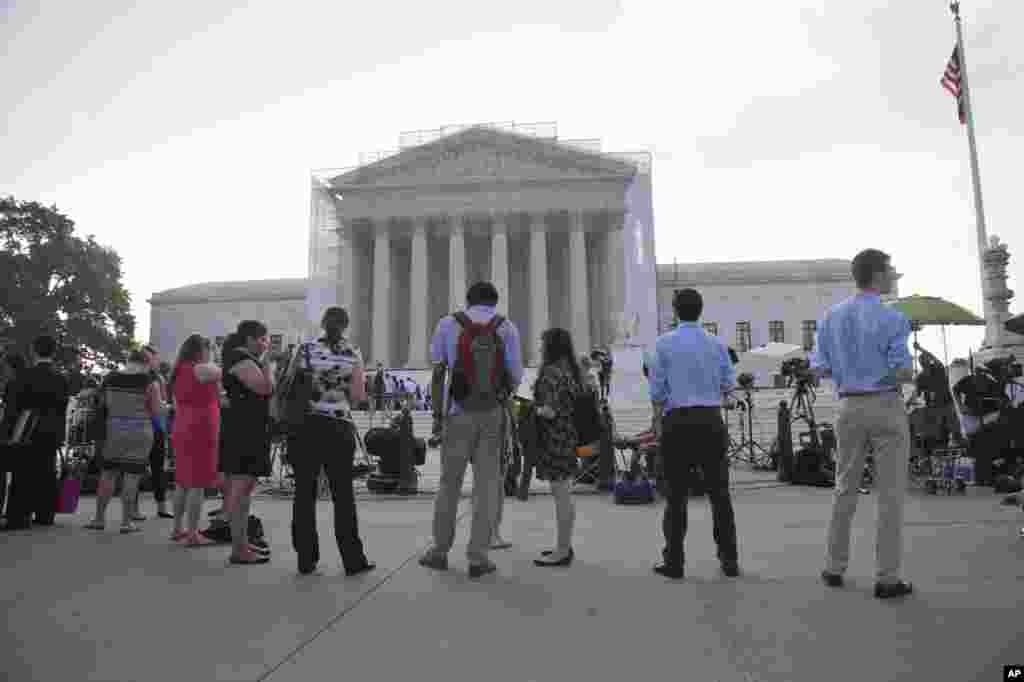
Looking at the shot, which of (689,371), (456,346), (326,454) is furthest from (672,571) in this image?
(326,454)

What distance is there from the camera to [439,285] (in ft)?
155

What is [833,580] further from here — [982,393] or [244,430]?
[982,393]

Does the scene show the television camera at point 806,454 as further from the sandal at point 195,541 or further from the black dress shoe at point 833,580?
the sandal at point 195,541

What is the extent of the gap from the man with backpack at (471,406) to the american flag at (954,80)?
21204 mm

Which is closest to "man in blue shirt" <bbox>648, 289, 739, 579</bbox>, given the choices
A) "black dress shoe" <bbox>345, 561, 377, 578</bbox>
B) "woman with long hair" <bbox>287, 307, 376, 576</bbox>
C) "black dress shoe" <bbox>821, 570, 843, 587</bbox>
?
"black dress shoe" <bbox>821, 570, 843, 587</bbox>

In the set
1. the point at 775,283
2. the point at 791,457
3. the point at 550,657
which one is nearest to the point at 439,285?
the point at 775,283

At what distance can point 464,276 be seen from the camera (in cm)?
4103

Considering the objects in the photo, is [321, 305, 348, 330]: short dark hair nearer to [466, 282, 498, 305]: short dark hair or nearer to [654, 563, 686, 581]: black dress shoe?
[466, 282, 498, 305]: short dark hair

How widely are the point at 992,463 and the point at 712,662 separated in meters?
9.46

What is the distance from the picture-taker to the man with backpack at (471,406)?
4.93 m

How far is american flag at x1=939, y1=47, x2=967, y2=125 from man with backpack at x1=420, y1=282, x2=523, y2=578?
69.6 feet

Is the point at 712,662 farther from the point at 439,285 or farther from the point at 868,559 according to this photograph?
the point at 439,285

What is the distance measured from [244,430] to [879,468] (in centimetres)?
456

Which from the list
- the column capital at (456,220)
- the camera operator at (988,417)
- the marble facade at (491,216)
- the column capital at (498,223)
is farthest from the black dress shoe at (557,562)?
the column capital at (456,220)
